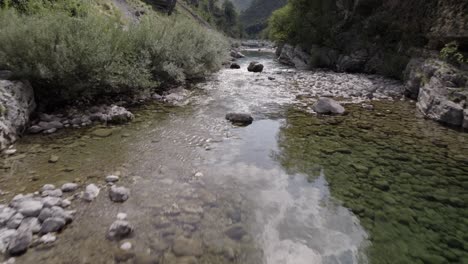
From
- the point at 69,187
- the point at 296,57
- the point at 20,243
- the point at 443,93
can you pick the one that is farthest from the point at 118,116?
the point at 296,57

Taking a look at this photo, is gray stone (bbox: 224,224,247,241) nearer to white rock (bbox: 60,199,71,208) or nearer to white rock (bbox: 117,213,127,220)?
white rock (bbox: 117,213,127,220)

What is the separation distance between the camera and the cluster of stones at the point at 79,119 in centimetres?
793

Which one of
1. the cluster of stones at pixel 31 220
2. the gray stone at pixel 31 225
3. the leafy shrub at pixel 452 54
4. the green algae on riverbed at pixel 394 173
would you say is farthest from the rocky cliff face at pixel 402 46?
the gray stone at pixel 31 225

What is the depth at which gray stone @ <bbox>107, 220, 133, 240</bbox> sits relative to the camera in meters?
4.07

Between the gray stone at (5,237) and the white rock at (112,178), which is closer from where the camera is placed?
the gray stone at (5,237)

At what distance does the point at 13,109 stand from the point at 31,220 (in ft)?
15.0

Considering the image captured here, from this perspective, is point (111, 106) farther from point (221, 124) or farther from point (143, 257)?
point (143, 257)

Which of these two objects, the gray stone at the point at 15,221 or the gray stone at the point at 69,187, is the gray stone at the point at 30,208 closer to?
the gray stone at the point at 15,221

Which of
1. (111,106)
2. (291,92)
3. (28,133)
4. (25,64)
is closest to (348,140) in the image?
(291,92)

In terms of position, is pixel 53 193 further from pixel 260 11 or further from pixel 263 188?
pixel 260 11

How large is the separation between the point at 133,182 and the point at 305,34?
98.9ft

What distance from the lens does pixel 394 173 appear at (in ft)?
20.6

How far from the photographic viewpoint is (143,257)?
3.75 metres

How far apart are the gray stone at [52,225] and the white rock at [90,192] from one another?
0.72m
